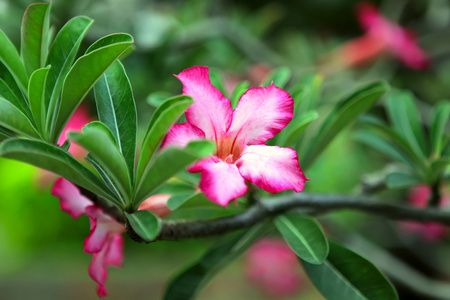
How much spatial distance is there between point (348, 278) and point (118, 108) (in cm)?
31

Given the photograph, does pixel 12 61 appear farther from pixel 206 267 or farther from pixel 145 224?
pixel 206 267

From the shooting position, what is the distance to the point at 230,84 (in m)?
1.53

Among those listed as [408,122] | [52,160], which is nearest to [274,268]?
[408,122]

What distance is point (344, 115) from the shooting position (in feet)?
1.88

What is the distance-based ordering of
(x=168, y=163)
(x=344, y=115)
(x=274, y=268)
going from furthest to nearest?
(x=274, y=268)
(x=344, y=115)
(x=168, y=163)

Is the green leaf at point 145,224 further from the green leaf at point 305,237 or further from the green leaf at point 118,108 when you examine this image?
the green leaf at point 305,237

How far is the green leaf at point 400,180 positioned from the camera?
0.62 m

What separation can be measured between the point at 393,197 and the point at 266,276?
67cm

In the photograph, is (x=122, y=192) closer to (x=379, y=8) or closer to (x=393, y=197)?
(x=393, y=197)

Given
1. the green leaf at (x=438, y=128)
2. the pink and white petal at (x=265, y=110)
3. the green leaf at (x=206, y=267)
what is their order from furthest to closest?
the green leaf at (x=438, y=128), the green leaf at (x=206, y=267), the pink and white petal at (x=265, y=110)

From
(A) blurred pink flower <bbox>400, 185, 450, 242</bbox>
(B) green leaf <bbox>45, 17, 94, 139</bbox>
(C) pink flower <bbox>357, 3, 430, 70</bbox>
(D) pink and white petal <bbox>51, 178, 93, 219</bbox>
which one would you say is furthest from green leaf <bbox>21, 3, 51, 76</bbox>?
(C) pink flower <bbox>357, 3, 430, 70</bbox>

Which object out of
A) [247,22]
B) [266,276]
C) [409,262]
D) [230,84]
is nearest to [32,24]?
[230,84]

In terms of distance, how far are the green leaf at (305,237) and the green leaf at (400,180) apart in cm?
16

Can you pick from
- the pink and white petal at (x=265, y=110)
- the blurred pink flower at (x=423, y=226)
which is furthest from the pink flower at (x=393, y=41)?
the pink and white petal at (x=265, y=110)
